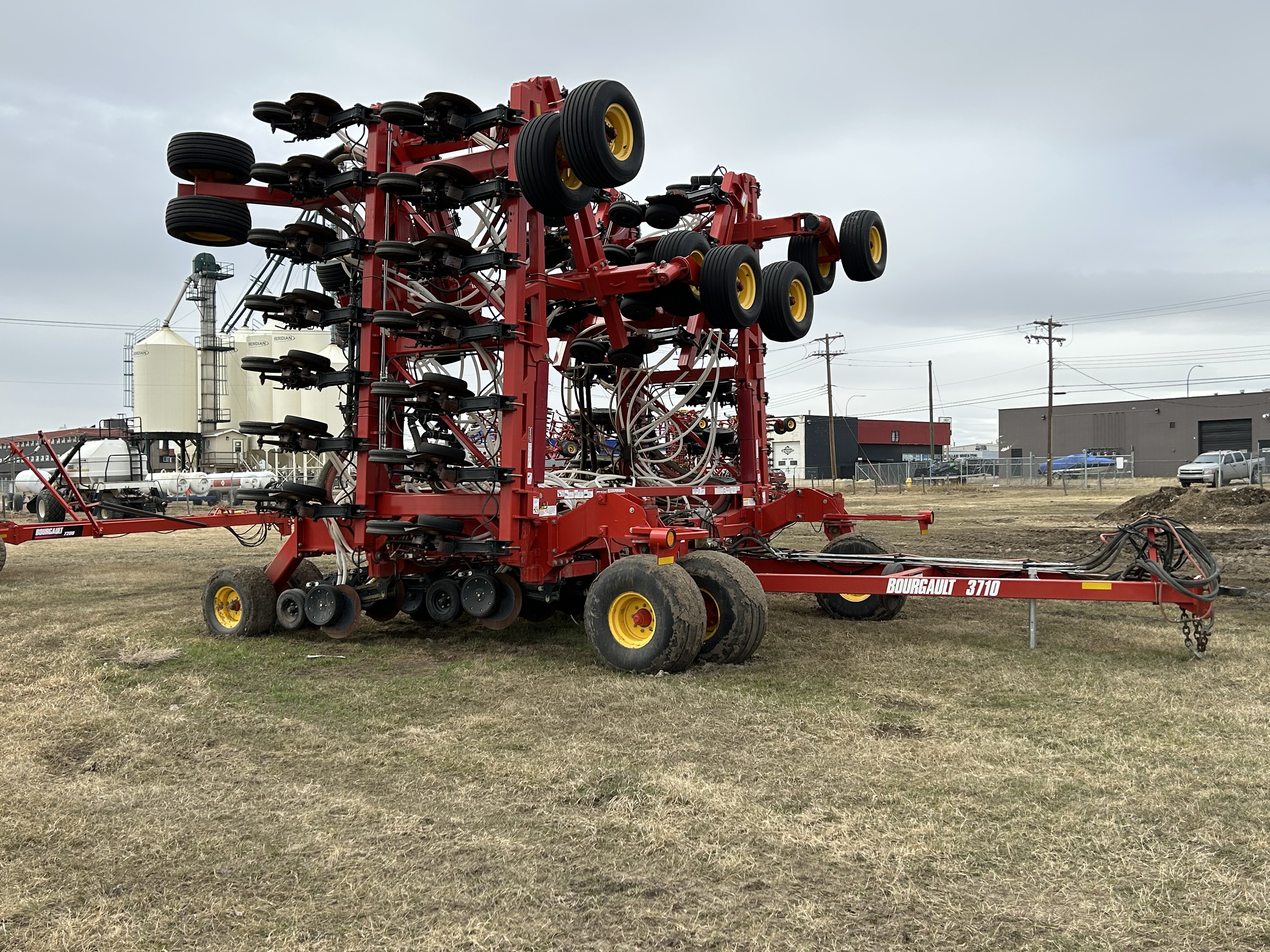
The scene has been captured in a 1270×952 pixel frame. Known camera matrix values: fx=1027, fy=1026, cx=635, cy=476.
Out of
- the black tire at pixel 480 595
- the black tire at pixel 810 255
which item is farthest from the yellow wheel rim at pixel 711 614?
the black tire at pixel 810 255

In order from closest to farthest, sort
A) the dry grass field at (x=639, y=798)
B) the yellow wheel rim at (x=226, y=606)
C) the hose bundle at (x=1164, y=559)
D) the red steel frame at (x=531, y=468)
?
the dry grass field at (x=639, y=798) < the hose bundle at (x=1164, y=559) < the red steel frame at (x=531, y=468) < the yellow wheel rim at (x=226, y=606)

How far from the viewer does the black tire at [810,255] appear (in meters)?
11.3

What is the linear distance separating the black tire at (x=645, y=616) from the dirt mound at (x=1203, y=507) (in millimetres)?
16904

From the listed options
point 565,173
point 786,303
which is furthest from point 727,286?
point 565,173

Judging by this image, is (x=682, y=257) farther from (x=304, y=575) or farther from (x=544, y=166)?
(x=304, y=575)

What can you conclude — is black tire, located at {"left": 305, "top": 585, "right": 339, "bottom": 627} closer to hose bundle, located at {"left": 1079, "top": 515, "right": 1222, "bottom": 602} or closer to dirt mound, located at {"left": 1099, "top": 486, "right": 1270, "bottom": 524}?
hose bundle, located at {"left": 1079, "top": 515, "right": 1222, "bottom": 602}

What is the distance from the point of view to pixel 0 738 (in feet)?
18.3

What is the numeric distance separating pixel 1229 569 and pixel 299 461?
103 feet

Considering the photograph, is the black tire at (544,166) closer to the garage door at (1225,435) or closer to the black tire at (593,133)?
the black tire at (593,133)

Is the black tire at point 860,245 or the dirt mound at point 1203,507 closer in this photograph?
the black tire at point 860,245

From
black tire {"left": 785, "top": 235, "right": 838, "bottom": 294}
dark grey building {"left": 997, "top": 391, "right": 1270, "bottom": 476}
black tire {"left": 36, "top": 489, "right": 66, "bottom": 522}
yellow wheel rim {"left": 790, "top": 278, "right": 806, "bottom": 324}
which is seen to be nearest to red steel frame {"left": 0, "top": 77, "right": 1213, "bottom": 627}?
yellow wheel rim {"left": 790, "top": 278, "right": 806, "bottom": 324}

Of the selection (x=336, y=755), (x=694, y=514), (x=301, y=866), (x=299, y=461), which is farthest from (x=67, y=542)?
(x=301, y=866)

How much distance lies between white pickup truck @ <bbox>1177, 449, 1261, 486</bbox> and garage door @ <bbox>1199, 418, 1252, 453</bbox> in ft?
105

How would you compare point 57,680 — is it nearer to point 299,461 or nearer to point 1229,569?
point 1229,569
